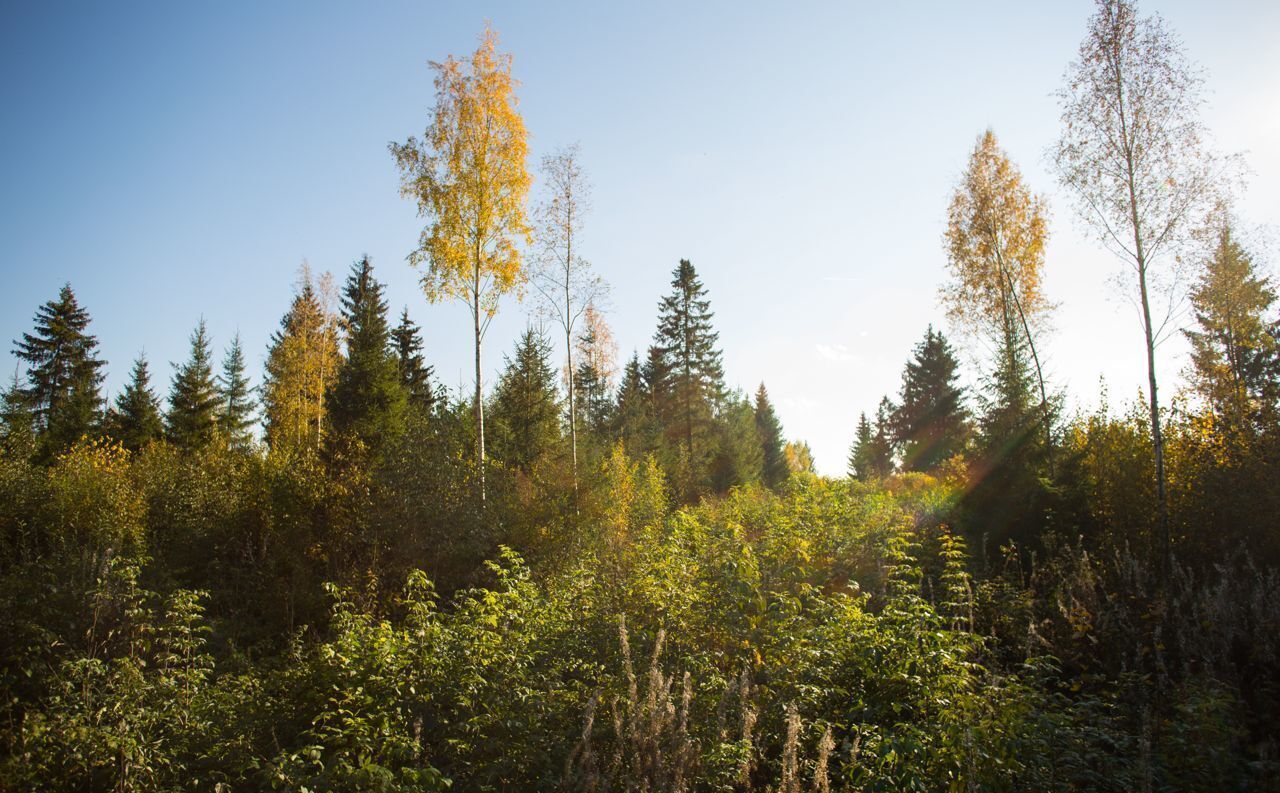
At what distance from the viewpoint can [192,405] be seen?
30969 millimetres

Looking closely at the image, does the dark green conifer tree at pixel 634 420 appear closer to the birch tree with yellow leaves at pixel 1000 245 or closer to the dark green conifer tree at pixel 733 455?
the dark green conifer tree at pixel 733 455

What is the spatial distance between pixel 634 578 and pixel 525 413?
54.9 feet

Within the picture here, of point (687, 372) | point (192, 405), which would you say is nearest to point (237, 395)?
point (192, 405)

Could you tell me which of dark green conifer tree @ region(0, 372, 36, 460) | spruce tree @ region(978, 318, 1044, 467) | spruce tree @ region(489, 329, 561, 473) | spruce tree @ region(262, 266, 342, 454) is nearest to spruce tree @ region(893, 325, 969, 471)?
spruce tree @ region(978, 318, 1044, 467)

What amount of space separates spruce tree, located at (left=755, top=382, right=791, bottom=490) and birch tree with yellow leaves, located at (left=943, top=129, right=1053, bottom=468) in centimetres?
2758

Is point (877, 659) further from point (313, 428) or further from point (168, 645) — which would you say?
point (313, 428)

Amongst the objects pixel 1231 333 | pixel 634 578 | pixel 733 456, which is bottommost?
pixel 634 578

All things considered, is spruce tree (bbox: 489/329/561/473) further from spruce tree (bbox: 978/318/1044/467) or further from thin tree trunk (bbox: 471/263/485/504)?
spruce tree (bbox: 978/318/1044/467)

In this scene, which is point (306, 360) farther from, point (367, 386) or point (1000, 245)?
point (1000, 245)

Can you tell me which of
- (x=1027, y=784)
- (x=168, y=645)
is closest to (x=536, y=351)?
(x=168, y=645)

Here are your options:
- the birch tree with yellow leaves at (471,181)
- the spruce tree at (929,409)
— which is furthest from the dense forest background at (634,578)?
the spruce tree at (929,409)

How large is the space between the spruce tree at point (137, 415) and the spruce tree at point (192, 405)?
2.16 feet

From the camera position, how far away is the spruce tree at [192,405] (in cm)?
2983

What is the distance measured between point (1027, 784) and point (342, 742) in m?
4.47
